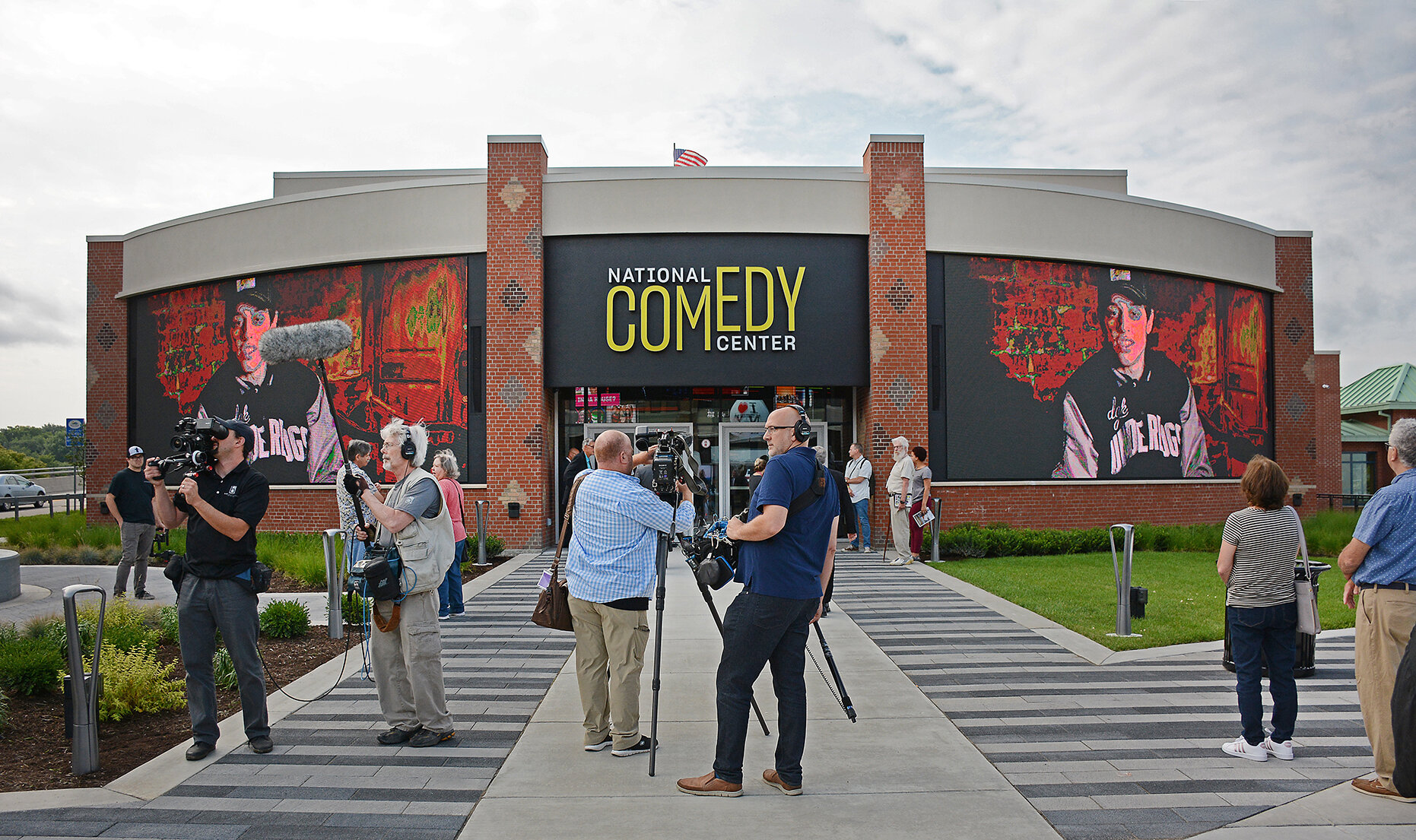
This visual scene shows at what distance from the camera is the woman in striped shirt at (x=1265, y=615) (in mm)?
5156

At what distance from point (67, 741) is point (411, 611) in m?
2.53

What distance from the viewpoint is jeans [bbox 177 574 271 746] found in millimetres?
5180

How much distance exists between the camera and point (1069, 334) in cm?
1780

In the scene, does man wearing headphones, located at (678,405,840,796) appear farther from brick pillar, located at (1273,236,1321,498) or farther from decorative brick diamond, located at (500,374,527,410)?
brick pillar, located at (1273,236,1321,498)

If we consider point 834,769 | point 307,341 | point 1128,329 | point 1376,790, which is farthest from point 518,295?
point 1376,790

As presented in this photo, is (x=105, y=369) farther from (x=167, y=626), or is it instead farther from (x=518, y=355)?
(x=167, y=626)

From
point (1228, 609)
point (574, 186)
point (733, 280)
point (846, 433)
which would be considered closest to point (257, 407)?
point (574, 186)

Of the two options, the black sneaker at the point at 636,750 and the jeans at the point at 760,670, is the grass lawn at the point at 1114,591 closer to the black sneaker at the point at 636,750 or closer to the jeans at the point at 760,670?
the jeans at the point at 760,670

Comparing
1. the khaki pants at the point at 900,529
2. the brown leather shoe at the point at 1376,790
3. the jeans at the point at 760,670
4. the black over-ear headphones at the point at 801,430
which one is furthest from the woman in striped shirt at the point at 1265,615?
the khaki pants at the point at 900,529

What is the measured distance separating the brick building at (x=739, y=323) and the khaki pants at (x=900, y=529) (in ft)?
7.24

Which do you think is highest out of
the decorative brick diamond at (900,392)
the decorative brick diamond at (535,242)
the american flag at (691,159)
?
the american flag at (691,159)

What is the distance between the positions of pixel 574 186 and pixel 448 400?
496cm

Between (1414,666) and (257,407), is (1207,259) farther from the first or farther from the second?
(257,407)

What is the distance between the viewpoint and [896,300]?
16922mm
